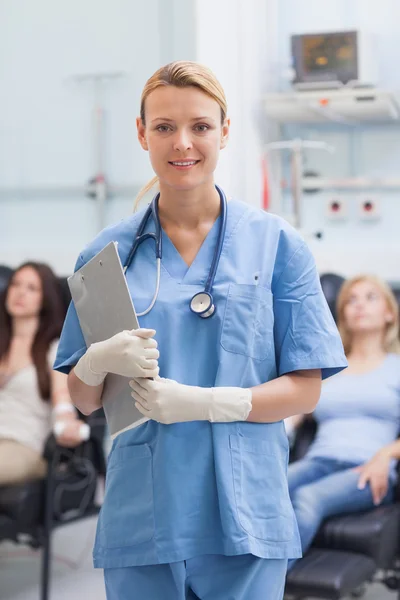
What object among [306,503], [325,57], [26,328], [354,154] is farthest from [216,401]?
[354,154]

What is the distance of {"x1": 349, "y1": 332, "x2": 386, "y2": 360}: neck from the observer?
3.02 meters

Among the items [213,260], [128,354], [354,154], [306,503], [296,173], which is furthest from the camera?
[354,154]

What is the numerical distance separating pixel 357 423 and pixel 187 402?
5.62ft

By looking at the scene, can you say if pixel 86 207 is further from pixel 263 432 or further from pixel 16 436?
pixel 263 432

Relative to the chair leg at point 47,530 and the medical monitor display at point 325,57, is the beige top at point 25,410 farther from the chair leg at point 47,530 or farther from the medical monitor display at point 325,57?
the medical monitor display at point 325,57

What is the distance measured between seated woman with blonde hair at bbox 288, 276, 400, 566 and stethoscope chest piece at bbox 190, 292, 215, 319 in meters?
1.30

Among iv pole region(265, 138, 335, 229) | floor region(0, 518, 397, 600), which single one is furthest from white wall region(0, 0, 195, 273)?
floor region(0, 518, 397, 600)

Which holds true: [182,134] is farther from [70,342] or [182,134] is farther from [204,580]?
[204,580]

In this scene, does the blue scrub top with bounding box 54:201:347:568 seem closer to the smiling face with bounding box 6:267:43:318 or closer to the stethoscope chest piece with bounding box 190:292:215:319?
the stethoscope chest piece with bounding box 190:292:215:319

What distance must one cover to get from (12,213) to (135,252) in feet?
9.57

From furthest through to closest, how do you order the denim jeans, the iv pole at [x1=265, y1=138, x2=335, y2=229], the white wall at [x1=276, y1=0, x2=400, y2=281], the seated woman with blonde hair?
the white wall at [x1=276, y1=0, x2=400, y2=281] → the iv pole at [x1=265, y1=138, x2=335, y2=229] → the seated woman with blonde hair → the denim jeans

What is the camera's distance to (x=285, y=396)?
1298mm

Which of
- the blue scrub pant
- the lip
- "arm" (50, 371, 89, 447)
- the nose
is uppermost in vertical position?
the nose

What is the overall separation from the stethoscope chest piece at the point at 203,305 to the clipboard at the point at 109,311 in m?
0.09
